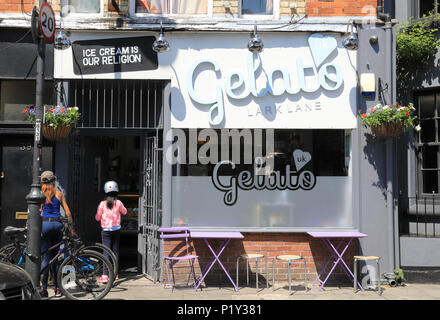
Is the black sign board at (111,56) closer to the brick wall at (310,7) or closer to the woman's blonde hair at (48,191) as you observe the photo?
the brick wall at (310,7)

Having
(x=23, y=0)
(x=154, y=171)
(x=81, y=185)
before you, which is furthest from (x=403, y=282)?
(x=23, y=0)

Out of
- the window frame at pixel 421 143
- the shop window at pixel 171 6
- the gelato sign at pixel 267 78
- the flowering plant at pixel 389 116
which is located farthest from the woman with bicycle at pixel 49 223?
the window frame at pixel 421 143

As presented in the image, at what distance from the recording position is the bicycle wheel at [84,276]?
644cm

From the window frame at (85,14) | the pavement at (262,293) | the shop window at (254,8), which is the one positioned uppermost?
the shop window at (254,8)

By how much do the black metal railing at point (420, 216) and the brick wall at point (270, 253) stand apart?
1.25 metres

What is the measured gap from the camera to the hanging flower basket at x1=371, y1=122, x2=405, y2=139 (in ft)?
24.7

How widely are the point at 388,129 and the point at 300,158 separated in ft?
5.02

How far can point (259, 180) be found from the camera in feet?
26.7

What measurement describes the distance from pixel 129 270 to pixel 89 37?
4.28m

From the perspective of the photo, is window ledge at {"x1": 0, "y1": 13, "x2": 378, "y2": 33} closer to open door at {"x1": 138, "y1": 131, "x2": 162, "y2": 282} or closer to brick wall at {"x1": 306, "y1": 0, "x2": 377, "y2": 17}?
brick wall at {"x1": 306, "y1": 0, "x2": 377, "y2": 17}

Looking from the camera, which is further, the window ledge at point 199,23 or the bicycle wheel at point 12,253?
the window ledge at point 199,23

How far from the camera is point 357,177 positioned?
26.5 feet

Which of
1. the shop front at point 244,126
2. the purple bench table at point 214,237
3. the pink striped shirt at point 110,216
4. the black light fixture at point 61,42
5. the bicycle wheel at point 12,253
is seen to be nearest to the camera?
the bicycle wheel at point 12,253

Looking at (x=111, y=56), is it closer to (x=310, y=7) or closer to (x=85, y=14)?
(x=85, y=14)
